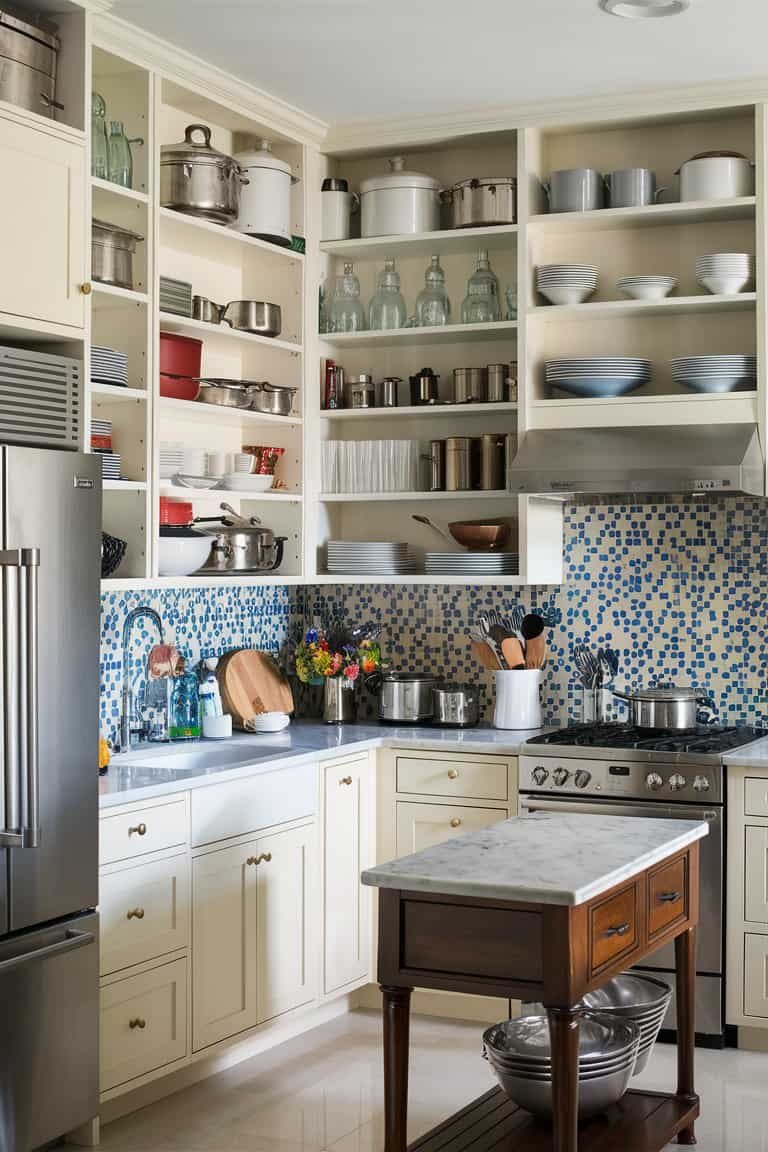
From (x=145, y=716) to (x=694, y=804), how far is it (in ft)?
5.74

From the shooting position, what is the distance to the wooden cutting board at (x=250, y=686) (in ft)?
16.4

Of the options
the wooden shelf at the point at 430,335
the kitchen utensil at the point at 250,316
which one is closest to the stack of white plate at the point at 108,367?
the kitchen utensil at the point at 250,316

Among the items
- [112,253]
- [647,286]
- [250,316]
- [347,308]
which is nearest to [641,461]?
[647,286]

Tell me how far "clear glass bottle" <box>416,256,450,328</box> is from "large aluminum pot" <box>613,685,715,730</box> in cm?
146

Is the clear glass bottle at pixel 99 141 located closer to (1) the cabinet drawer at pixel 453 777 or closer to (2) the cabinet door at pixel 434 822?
(1) the cabinet drawer at pixel 453 777

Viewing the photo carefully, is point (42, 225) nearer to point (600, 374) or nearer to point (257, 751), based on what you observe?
point (257, 751)

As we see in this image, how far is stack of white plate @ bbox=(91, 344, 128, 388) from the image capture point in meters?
4.00

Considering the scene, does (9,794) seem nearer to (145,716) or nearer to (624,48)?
(145,716)

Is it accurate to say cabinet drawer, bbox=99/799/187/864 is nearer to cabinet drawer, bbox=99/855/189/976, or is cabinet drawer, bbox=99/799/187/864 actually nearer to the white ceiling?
cabinet drawer, bbox=99/855/189/976

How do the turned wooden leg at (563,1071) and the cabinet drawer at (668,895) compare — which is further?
the cabinet drawer at (668,895)

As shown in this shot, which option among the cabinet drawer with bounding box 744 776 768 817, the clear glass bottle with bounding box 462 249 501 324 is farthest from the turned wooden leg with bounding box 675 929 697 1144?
the clear glass bottle with bounding box 462 249 501 324

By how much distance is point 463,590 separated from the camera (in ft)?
17.5

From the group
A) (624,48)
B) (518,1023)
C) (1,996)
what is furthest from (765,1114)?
(624,48)

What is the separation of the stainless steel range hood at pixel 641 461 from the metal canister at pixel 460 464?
0.27 metres
